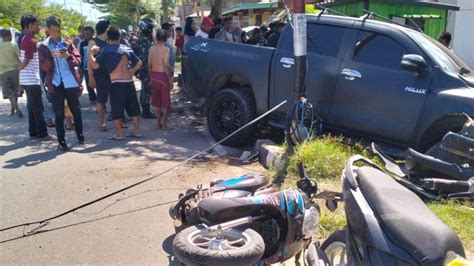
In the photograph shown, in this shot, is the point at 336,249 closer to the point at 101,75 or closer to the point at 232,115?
the point at 232,115

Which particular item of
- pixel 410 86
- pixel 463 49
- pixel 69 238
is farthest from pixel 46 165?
pixel 463 49

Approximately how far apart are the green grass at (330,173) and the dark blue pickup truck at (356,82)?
18.8 inches

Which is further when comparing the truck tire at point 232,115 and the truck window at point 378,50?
the truck tire at point 232,115

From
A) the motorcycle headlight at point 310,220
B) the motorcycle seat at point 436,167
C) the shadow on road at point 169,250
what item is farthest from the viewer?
the motorcycle seat at point 436,167

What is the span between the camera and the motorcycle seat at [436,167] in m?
4.16

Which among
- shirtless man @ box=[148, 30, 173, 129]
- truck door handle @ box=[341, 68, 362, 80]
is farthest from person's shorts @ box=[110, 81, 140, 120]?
truck door handle @ box=[341, 68, 362, 80]

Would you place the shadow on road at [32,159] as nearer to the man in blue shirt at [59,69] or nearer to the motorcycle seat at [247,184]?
the man in blue shirt at [59,69]

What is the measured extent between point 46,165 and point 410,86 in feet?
15.5

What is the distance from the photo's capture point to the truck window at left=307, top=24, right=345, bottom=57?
19.9ft

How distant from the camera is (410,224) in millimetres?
1964

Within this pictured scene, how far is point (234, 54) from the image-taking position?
7000 millimetres

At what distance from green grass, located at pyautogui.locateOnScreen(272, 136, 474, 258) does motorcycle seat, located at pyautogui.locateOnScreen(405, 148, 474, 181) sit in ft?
0.86

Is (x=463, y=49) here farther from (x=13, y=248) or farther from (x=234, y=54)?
(x=13, y=248)

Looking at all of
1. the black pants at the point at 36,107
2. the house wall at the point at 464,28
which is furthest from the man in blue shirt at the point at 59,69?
the house wall at the point at 464,28
